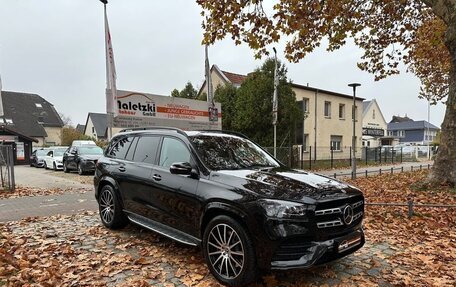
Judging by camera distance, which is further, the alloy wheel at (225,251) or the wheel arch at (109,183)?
the wheel arch at (109,183)

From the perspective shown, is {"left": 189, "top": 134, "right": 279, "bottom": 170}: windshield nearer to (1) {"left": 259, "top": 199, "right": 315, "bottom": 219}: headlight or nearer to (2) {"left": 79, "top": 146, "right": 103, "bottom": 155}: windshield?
(1) {"left": 259, "top": 199, "right": 315, "bottom": 219}: headlight

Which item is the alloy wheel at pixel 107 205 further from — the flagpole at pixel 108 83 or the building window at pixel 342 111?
the building window at pixel 342 111

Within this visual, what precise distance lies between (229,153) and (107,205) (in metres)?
2.81

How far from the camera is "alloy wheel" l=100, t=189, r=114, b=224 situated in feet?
20.6

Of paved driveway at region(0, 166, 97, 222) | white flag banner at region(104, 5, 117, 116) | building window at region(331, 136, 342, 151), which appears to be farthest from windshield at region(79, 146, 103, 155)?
building window at region(331, 136, 342, 151)

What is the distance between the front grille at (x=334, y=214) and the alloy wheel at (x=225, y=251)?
0.90 metres

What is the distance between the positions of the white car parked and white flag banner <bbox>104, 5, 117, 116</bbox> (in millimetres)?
13392

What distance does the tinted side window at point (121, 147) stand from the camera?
6.29 m

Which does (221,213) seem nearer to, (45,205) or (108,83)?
(45,205)

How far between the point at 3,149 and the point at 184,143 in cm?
1126

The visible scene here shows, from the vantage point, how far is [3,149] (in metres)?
13.1

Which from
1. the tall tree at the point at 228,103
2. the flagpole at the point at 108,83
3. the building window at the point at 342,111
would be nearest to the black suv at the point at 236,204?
the flagpole at the point at 108,83

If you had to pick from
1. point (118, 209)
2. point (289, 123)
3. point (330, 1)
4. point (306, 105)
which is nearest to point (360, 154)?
point (306, 105)

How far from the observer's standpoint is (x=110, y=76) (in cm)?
1395
